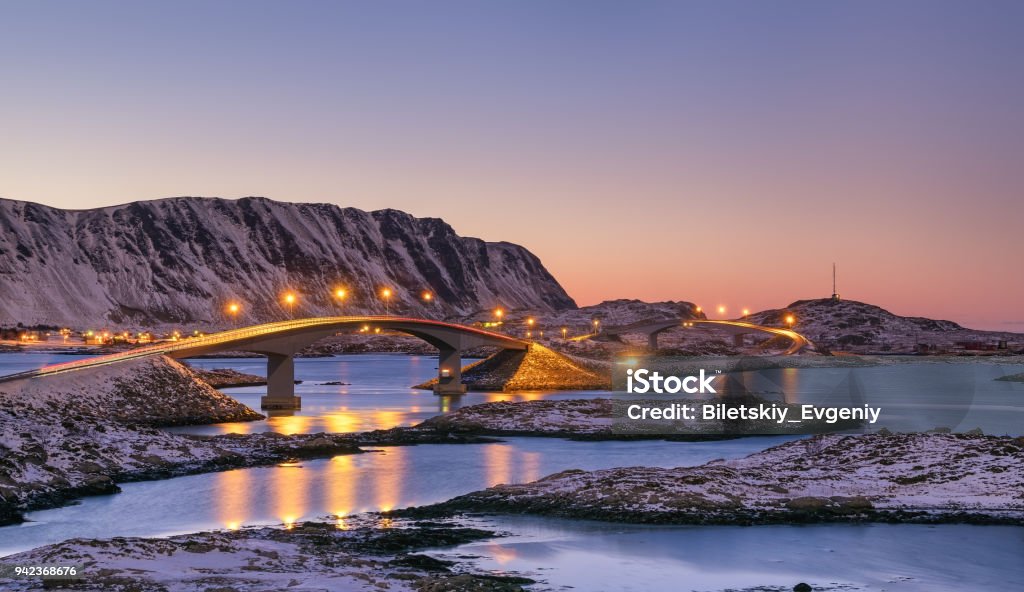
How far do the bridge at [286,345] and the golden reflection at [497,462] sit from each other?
30.4 m

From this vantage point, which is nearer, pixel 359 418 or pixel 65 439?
pixel 65 439

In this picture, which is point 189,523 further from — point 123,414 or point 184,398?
point 184,398

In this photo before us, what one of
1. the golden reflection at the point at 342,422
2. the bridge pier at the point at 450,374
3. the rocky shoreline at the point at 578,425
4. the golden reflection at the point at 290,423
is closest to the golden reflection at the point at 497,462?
the rocky shoreline at the point at 578,425

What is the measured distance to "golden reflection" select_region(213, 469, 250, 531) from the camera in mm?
35750

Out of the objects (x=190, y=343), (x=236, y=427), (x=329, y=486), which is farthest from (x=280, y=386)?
(x=329, y=486)

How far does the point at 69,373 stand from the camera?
233 feet

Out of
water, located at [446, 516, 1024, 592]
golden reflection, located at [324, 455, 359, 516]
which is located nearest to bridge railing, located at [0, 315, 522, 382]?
golden reflection, located at [324, 455, 359, 516]

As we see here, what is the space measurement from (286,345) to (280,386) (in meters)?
3.97

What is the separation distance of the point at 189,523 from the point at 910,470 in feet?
88.0

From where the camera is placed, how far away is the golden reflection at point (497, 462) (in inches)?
1922

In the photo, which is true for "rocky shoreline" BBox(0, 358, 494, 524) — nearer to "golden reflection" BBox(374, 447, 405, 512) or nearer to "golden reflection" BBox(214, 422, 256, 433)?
"golden reflection" BBox(214, 422, 256, 433)

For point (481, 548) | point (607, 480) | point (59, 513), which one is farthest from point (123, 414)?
point (481, 548)

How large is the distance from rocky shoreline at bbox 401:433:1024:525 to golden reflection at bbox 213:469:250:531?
6024mm

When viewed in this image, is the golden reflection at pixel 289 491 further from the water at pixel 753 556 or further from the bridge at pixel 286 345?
the bridge at pixel 286 345
